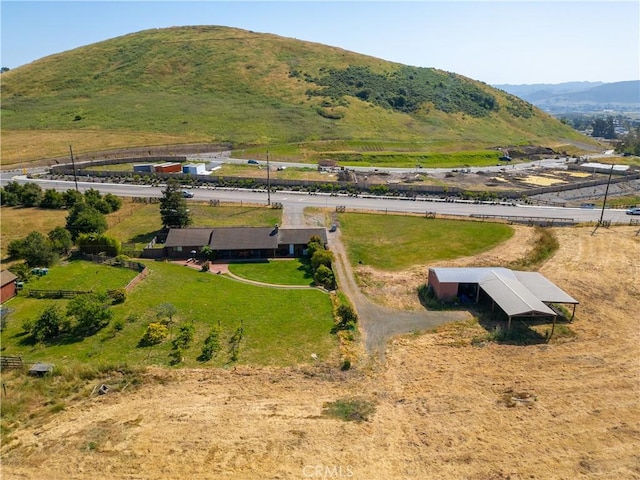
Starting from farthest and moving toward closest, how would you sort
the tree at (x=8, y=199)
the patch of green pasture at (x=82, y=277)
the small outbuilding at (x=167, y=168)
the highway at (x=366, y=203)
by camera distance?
the small outbuilding at (x=167, y=168) < the highway at (x=366, y=203) < the tree at (x=8, y=199) < the patch of green pasture at (x=82, y=277)

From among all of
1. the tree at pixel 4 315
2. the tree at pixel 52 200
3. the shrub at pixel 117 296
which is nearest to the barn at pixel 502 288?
the shrub at pixel 117 296

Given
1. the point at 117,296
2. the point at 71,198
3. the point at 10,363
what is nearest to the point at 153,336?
the point at 117,296

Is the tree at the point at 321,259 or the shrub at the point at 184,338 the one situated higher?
the tree at the point at 321,259

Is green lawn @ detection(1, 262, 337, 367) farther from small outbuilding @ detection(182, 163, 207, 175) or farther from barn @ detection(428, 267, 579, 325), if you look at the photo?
small outbuilding @ detection(182, 163, 207, 175)

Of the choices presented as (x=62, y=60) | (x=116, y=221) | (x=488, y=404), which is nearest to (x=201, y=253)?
(x=116, y=221)

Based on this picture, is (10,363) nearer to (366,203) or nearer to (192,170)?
(366,203)

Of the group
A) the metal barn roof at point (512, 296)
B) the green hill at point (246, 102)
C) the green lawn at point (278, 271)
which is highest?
the green hill at point (246, 102)

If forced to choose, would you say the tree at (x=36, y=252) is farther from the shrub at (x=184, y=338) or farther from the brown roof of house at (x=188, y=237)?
the shrub at (x=184, y=338)

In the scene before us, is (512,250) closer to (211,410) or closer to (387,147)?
(211,410)
